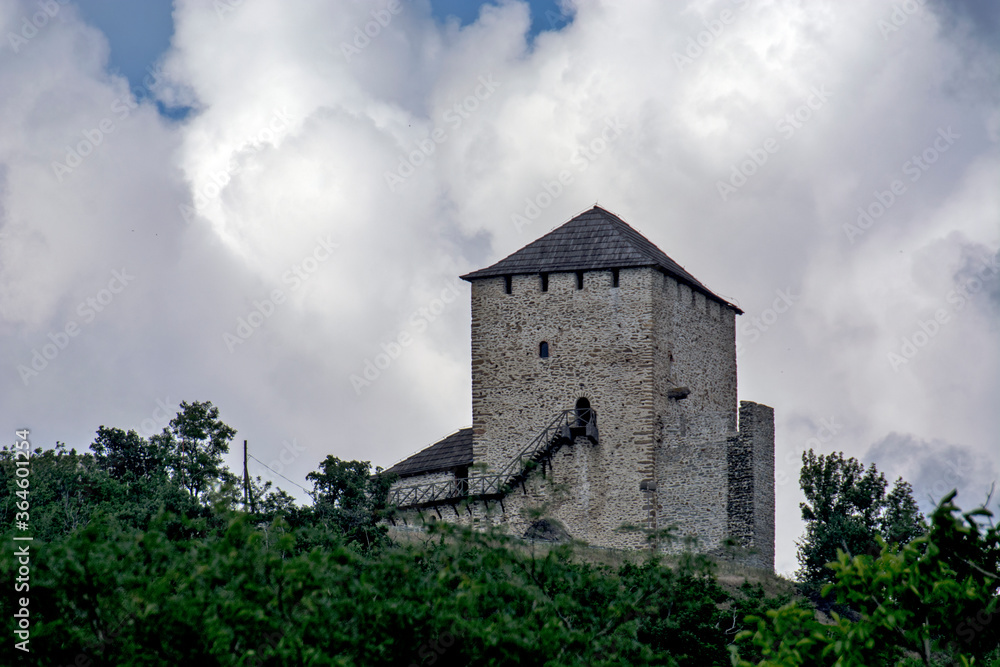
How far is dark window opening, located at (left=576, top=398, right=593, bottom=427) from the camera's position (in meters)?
33.0

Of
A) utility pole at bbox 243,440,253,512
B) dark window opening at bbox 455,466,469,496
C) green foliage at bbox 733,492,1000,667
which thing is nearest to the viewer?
green foliage at bbox 733,492,1000,667

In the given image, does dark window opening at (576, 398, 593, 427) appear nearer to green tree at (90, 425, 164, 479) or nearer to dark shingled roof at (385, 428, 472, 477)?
dark shingled roof at (385, 428, 472, 477)

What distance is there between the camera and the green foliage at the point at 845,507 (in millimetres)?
36250

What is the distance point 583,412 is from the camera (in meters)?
33.2

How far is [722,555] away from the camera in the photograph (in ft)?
105

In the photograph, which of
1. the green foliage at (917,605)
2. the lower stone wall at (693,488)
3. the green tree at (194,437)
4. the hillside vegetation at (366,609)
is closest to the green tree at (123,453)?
the green tree at (194,437)

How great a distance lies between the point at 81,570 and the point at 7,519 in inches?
815

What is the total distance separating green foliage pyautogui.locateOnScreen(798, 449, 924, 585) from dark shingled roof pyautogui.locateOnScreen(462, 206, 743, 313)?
229 inches

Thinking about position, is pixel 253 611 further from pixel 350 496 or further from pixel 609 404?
pixel 609 404

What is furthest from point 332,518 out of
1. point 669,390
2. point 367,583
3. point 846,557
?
point 846,557

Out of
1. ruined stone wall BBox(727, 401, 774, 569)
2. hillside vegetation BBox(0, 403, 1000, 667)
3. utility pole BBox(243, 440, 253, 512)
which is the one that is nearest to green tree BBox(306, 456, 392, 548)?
utility pole BBox(243, 440, 253, 512)

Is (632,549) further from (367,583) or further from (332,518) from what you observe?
(367,583)

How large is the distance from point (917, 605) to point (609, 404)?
836 inches

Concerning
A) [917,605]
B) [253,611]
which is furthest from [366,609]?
[917,605]
